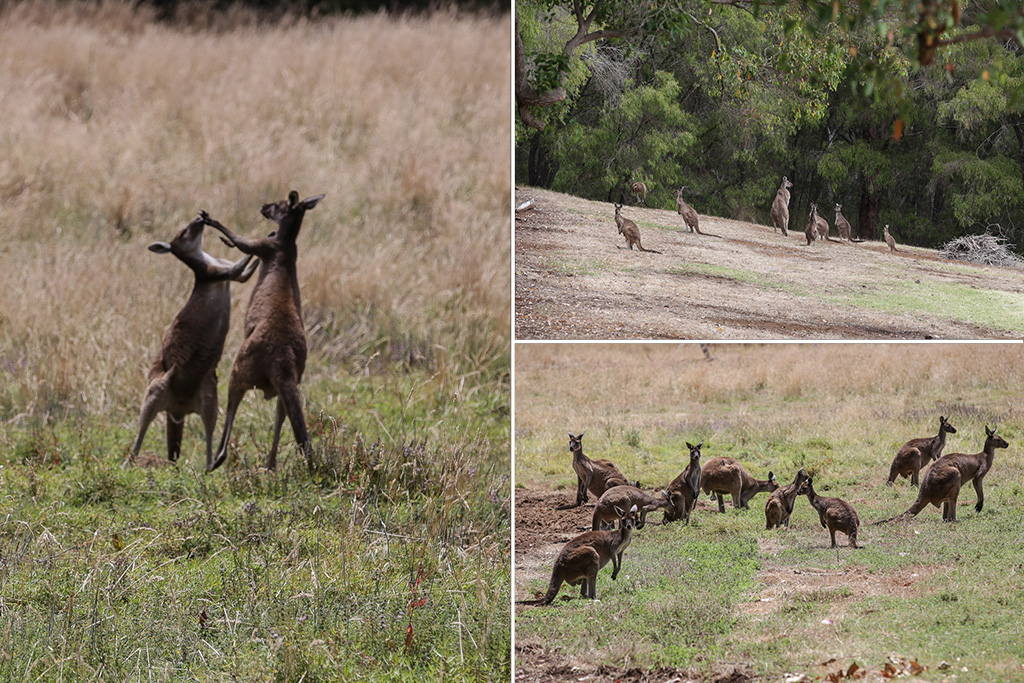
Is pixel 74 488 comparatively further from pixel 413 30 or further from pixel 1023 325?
pixel 413 30

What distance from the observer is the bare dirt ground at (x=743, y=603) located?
5207 millimetres

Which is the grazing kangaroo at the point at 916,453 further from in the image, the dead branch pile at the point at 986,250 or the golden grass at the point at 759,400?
the dead branch pile at the point at 986,250

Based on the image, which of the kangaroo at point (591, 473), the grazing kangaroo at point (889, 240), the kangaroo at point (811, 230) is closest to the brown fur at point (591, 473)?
the kangaroo at point (591, 473)

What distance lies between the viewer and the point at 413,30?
21438 mm

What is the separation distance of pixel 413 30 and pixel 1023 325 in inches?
689

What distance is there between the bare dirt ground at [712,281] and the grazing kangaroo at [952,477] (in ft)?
1.95

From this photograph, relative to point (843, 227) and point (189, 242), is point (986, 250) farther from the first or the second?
point (189, 242)

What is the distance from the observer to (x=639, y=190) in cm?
598

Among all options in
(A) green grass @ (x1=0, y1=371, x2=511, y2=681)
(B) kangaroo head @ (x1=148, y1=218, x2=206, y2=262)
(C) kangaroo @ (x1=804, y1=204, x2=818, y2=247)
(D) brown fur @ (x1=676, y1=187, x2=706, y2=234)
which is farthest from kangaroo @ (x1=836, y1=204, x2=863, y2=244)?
(B) kangaroo head @ (x1=148, y1=218, x2=206, y2=262)

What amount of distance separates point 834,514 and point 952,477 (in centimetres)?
60

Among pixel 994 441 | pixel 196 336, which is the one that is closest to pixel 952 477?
pixel 994 441

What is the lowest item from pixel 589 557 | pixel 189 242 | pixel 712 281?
pixel 589 557

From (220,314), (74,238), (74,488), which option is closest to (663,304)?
(220,314)

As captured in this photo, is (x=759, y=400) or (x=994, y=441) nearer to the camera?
(x=994, y=441)
